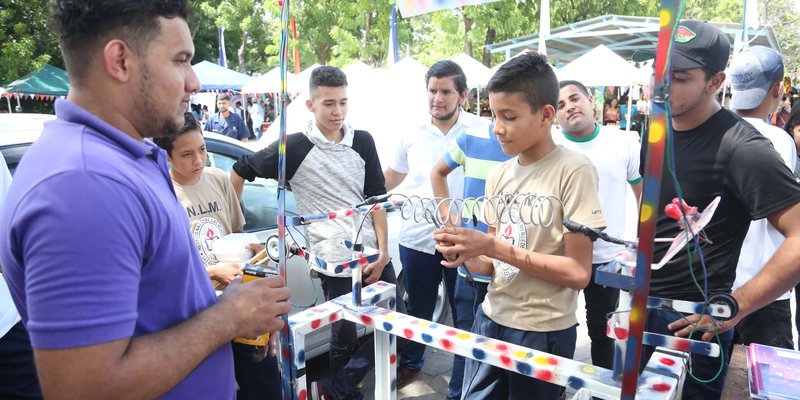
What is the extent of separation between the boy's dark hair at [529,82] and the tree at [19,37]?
1923cm

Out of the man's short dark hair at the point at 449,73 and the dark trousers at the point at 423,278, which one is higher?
the man's short dark hair at the point at 449,73

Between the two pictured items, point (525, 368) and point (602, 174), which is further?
point (602, 174)

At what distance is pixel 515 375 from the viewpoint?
1.75 m

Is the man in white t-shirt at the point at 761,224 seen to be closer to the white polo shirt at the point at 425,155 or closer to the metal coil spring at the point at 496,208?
the metal coil spring at the point at 496,208

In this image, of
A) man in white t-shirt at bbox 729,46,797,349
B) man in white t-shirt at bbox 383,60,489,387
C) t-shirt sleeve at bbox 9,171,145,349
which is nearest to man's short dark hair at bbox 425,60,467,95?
man in white t-shirt at bbox 383,60,489,387

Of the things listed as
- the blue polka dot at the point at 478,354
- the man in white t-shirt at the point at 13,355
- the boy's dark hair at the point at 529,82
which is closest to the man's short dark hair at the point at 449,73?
the boy's dark hair at the point at 529,82

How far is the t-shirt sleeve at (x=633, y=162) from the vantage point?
304 cm

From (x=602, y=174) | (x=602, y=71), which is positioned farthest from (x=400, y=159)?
(x=602, y=71)

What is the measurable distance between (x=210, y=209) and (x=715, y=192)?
6.88ft

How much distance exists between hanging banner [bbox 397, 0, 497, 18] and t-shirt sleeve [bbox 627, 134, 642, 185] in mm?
1897

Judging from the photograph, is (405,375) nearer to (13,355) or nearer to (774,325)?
(774,325)

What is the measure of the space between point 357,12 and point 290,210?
13476 mm

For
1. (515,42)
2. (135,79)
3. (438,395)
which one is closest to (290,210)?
(438,395)

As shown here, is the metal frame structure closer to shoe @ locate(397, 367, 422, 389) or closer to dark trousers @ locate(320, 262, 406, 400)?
shoe @ locate(397, 367, 422, 389)
